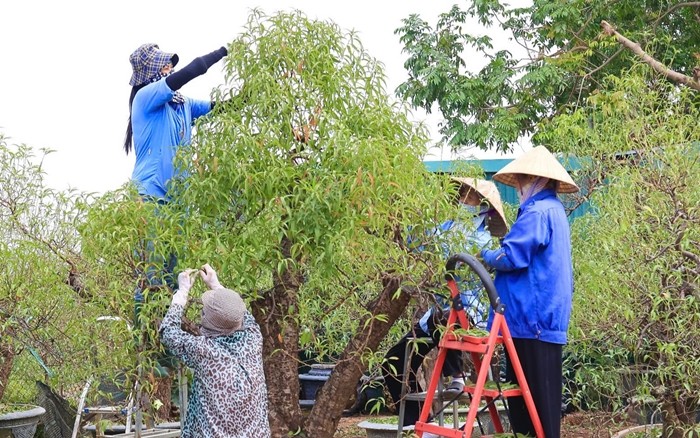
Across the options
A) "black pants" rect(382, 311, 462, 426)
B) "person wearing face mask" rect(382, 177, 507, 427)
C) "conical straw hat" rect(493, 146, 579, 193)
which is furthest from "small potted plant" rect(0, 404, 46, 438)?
"conical straw hat" rect(493, 146, 579, 193)

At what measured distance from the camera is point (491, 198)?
4.85 meters

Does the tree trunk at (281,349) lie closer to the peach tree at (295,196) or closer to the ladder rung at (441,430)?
the peach tree at (295,196)

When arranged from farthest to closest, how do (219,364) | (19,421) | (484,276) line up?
(19,421) < (484,276) < (219,364)

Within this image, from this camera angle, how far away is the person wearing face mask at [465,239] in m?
4.55

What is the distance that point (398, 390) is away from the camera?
238 inches

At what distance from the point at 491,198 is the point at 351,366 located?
116 cm

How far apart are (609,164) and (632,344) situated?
1235 mm

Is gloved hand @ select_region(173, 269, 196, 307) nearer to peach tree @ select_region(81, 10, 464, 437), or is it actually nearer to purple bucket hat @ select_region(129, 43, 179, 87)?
peach tree @ select_region(81, 10, 464, 437)

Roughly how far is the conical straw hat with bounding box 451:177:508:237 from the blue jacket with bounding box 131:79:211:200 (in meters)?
1.43

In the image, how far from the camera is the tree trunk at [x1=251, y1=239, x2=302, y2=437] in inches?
184

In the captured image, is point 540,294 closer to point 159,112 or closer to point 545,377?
point 545,377

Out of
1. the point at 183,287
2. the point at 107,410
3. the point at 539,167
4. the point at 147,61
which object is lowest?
the point at 107,410

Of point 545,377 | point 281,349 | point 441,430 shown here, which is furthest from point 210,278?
point 545,377

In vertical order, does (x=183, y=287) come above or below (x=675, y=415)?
above
